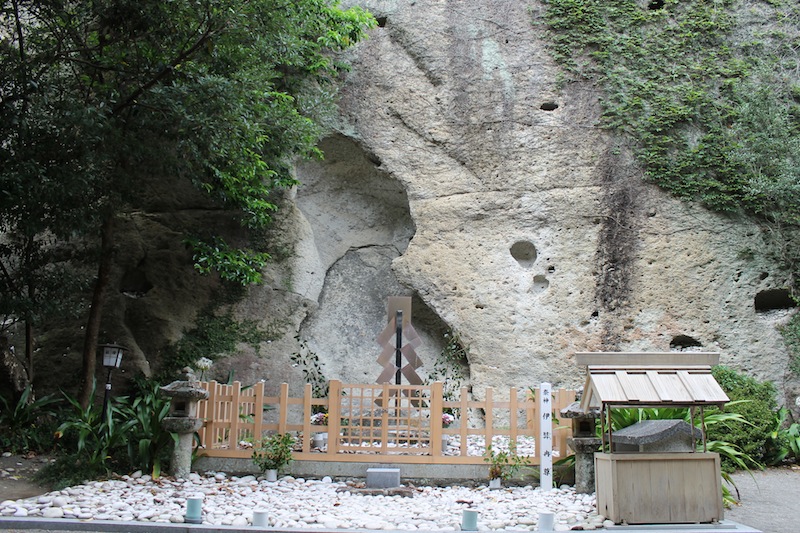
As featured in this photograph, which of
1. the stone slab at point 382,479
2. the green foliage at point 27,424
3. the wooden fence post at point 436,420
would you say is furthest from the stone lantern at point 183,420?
the wooden fence post at point 436,420

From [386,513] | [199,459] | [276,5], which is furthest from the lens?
[276,5]

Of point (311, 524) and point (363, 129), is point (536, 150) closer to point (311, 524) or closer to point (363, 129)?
point (363, 129)

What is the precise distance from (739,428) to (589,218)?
14.8 feet

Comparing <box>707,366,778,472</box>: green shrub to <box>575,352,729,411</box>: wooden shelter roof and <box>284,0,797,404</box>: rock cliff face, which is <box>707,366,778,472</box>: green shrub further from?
<box>575,352,729,411</box>: wooden shelter roof

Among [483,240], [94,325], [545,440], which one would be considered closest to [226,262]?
[94,325]

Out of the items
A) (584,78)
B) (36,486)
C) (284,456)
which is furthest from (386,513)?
(584,78)

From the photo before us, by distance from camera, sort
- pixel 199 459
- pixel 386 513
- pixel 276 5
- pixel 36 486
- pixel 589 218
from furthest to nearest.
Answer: pixel 589 218 < pixel 276 5 < pixel 199 459 < pixel 36 486 < pixel 386 513

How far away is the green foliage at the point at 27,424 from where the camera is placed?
9477 millimetres

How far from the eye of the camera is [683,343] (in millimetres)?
12305

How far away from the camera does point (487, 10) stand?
47.9 ft

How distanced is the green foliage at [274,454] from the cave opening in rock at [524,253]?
640 centimetres

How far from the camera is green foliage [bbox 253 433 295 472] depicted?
8336 millimetres

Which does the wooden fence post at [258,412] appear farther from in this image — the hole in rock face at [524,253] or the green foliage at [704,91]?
the green foliage at [704,91]

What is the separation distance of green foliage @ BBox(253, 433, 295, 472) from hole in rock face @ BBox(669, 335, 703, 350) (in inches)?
277
